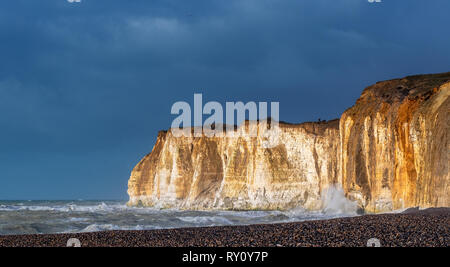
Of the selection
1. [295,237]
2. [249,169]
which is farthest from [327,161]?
[295,237]

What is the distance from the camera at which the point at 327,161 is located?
154 ft

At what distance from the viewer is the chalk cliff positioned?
1038 inches

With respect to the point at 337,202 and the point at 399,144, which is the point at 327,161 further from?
the point at 399,144

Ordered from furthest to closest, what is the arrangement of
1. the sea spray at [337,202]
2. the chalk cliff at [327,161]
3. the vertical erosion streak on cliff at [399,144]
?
the sea spray at [337,202] < the chalk cliff at [327,161] < the vertical erosion streak on cliff at [399,144]

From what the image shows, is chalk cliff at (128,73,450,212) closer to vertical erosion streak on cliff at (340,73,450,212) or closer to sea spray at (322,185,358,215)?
vertical erosion streak on cliff at (340,73,450,212)

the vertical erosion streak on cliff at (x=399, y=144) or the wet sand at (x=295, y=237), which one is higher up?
the vertical erosion streak on cliff at (x=399, y=144)

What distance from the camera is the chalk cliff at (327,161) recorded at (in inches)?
1038

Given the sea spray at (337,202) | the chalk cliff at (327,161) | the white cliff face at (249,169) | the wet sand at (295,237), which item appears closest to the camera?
the wet sand at (295,237)

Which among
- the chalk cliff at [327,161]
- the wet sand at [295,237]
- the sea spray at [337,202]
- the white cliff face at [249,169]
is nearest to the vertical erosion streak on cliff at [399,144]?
the chalk cliff at [327,161]

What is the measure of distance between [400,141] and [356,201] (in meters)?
6.19

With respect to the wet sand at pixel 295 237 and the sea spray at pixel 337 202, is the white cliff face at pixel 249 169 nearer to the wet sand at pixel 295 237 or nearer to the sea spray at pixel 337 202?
the sea spray at pixel 337 202

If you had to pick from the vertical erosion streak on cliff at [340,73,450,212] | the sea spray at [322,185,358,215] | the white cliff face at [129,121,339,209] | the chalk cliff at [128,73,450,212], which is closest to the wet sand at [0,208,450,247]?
the vertical erosion streak on cliff at [340,73,450,212]
